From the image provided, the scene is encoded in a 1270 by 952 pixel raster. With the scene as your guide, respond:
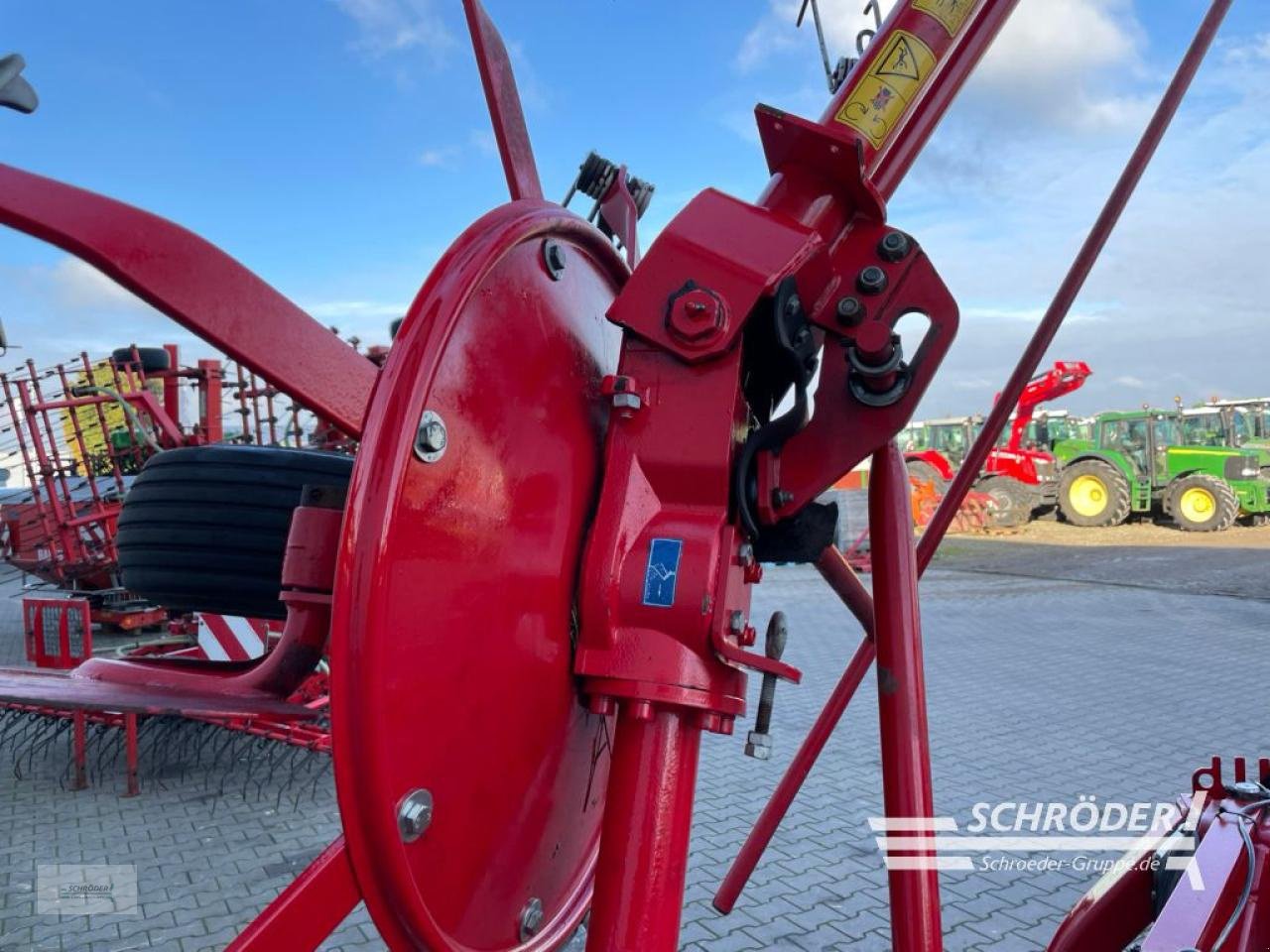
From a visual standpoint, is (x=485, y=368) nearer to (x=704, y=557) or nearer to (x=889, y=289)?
(x=704, y=557)

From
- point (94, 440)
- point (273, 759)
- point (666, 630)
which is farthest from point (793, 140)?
point (94, 440)

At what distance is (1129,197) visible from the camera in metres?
1.60

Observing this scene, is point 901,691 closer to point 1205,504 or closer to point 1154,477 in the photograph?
point 1205,504

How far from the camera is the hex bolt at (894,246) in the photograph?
125 centimetres

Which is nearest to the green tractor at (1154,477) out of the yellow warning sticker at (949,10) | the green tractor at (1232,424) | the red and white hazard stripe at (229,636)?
the green tractor at (1232,424)

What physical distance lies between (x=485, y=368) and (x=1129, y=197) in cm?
125

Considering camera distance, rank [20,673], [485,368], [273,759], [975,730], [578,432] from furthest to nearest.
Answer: [975,730] → [273,759] → [20,673] → [578,432] → [485,368]

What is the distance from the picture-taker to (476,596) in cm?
97

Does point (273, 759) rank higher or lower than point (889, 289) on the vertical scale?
lower

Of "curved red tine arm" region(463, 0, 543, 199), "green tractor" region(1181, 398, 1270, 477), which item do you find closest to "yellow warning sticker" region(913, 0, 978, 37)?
"curved red tine arm" region(463, 0, 543, 199)

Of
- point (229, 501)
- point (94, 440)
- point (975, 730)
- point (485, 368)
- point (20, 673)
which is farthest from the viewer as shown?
point (94, 440)

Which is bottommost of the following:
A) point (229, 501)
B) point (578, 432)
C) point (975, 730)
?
point (975, 730)

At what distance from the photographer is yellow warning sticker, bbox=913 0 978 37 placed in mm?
1389

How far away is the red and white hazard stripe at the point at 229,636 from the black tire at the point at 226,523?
126 inches
